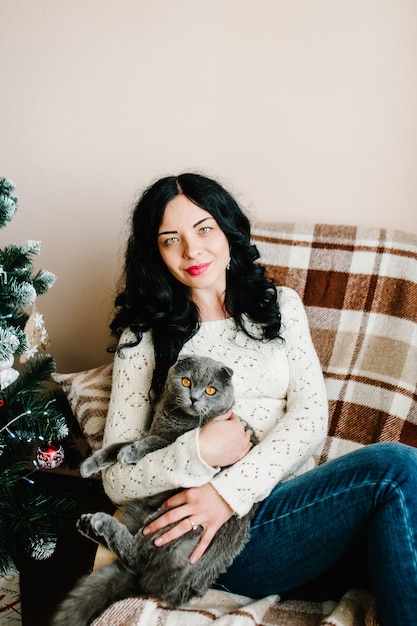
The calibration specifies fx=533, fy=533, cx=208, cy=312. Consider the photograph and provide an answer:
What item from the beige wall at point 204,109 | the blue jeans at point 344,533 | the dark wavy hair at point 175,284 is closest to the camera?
the blue jeans at point 344,533

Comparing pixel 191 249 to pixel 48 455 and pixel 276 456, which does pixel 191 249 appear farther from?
pixel 48 455

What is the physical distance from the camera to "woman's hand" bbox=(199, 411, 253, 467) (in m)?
1.16

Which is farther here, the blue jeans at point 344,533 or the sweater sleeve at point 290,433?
the sweater sleeve at point 290,433

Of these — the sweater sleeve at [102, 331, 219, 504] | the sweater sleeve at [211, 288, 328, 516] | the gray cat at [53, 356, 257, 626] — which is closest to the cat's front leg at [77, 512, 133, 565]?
the gray cat at [53, 356, 257, 626]

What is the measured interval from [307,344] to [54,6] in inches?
54.3

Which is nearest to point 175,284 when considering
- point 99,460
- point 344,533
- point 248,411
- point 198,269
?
point 198,269

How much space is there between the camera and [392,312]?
1.46 m

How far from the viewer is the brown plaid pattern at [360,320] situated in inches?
56.1

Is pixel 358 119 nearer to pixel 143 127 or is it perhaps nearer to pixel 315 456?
pixel 143 127

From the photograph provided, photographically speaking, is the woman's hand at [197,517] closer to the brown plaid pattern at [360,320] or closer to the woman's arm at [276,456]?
the woman's arm at [276,456]

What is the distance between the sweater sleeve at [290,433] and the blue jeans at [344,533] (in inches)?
2.6

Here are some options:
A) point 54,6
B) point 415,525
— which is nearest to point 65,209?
point 54,6

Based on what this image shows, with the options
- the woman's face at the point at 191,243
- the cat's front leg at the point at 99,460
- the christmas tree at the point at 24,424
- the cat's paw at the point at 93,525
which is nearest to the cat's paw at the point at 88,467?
the cat's front leg at the point at 99,460

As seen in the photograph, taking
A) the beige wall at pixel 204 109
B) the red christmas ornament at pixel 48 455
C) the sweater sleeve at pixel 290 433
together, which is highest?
the beige wall at pixel 204 109
